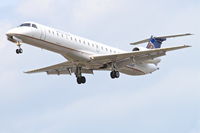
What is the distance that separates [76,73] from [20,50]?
284 inches

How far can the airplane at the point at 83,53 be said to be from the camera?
40969mm

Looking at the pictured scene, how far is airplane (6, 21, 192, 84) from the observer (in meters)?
41.0

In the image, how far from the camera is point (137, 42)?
157 feet

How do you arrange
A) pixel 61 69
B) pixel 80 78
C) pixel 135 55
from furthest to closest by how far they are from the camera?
pixel 61 69
pixel 80 78
pixel 135 55

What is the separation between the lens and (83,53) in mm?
42781

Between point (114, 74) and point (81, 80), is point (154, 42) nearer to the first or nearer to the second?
point (114, 74)

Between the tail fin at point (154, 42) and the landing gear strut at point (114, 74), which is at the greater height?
the tail fin at point (154, 42)

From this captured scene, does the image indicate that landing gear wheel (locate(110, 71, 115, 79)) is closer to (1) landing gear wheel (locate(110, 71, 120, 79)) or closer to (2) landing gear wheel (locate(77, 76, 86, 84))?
(1) landing gear wheel (locate(110, 71, 120, 79))

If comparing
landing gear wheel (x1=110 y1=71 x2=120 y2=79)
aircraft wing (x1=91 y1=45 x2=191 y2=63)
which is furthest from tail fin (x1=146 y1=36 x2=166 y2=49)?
landing gear wheel (x1=110 y1=71 x2=120 y2=79)

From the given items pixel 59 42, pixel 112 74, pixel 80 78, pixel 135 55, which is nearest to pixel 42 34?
pixel 59 42

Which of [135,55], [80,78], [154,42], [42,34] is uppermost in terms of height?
[154,42]

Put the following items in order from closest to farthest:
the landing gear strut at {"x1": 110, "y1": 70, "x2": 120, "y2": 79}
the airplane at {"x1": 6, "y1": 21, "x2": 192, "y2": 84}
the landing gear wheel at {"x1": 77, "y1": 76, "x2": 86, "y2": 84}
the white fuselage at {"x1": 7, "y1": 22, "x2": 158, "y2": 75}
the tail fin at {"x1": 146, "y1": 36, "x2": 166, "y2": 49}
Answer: the white fuselage at {"x1": 7, "y1": 22, "x2": 158, "y2": 75} → the airplane at {"x1": 6, "y1": 21, "x2": 192, "y2": 84} → the landing gear strut at {"x1": 110, "y1": 70, "x2": 120, "y2": 79} → the landing gear wheel at {"x1": 77, "y1": 76, "x2": 86, "y2": 84} → the tail fin at {"x1": 146, "y1": 36, "x2": 166, "y2": 49}

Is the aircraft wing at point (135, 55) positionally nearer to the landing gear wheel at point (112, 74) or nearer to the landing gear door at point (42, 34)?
the landing gear wheel at point (112, 74)

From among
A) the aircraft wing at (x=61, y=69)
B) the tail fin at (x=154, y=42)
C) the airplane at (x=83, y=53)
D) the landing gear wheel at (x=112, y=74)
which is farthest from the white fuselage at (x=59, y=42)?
the tail fin at (x=154, y=42)
